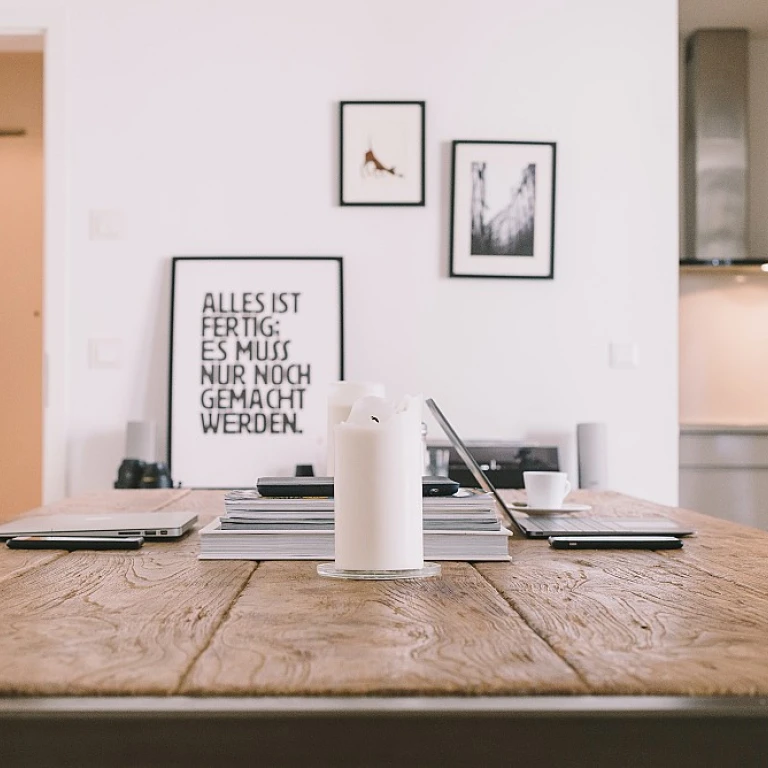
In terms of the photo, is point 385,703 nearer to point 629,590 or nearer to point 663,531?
point 629,590

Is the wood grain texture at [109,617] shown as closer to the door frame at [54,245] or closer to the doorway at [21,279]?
the door frame at [54,245]

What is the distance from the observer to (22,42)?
357cm

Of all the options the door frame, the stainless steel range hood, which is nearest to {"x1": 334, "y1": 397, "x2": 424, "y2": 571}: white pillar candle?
the door frame

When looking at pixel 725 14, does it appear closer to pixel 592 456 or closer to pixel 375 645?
pixel 592 456

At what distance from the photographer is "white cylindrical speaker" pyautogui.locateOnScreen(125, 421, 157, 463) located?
324 cm

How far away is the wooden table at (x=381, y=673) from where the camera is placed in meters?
0.51

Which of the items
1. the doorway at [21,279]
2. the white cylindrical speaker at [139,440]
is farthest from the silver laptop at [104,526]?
the doorway at [21,279]

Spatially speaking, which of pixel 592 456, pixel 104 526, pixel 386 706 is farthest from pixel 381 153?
pixel 386 706

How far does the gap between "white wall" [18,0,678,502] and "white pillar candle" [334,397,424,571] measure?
248 centimetres

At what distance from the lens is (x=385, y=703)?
1.72 feet

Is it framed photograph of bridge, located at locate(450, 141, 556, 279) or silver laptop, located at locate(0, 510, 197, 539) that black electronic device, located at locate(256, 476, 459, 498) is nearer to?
silver laptop, located at locate(0, 510, 197, 539)

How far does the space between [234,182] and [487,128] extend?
937 mm

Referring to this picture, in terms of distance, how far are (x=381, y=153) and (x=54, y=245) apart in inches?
48.0

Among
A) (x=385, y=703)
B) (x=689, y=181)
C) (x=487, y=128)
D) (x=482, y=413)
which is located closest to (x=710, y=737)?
(x=385, y=703)
